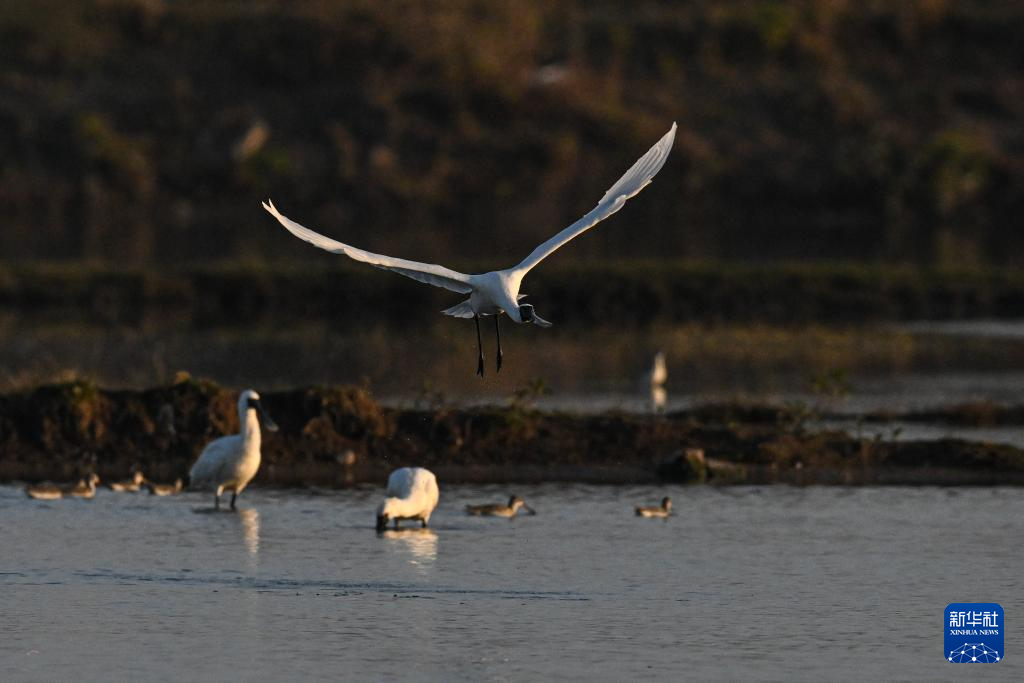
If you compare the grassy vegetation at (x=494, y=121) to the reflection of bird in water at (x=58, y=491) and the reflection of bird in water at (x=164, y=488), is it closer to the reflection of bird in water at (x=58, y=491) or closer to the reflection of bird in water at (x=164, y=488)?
the reflection of bird in water at (x=164, y=488)

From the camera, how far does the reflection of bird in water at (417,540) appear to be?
17703 millimetres

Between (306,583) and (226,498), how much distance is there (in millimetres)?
4176

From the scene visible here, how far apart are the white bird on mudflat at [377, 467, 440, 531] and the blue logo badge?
4773 millimetres

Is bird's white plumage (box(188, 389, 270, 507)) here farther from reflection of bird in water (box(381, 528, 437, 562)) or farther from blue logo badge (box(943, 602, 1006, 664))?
blue logo badge (box(943, 602, 1006, 664))

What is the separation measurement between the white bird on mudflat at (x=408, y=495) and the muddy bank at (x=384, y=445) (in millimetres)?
3108

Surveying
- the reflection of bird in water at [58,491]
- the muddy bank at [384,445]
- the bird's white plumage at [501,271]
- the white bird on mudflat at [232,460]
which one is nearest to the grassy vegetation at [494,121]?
the muddy bank at [384,445]

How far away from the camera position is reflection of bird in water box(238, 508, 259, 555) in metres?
18.0

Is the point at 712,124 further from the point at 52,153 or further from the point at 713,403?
the point at 713,403

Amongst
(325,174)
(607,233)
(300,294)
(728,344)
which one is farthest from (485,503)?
(325,174)

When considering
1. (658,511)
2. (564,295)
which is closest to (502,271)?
(658,511)

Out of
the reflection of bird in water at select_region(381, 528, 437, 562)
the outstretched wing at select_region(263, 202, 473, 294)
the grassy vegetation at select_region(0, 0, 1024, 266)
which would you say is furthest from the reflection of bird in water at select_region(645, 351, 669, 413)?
the grassy vegetation at select_region(0, 0, 1024, 266)

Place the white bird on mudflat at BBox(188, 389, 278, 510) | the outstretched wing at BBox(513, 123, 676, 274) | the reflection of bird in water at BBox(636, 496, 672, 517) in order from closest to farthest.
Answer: the outstretched wing at BBox(513, 123, 676, 274)
the reflection of bird in water at BBox(636, 496, 672, 517)
the white bird on mudflat at BBox(188, 389, 278, 510)

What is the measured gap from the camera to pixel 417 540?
1834 cm

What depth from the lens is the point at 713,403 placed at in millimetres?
24547
